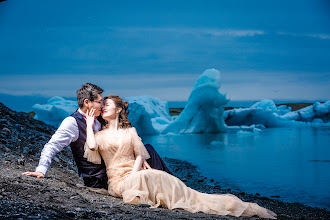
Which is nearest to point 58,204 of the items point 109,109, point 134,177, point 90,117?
point 134,177

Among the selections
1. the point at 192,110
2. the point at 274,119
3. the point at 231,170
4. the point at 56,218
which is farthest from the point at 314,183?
the point at 274,119

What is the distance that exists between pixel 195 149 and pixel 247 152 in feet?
5.90

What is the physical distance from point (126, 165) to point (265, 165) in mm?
8488

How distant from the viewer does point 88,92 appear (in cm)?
305

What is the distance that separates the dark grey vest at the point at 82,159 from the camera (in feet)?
10.4

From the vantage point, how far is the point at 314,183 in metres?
8.19

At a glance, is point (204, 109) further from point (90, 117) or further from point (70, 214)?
point (70, 214)

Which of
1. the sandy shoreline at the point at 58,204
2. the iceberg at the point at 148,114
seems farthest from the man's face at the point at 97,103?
the iceberg at the point at 148,114

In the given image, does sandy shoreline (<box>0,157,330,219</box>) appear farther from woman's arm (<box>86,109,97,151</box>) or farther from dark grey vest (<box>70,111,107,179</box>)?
woman's arm (<box>86,109,97,151</box>)

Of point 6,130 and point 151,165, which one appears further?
point 6,130

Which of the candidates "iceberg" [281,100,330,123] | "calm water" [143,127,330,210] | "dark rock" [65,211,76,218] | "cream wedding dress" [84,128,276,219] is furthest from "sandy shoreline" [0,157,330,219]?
"iceberg" [281,100,330,123]

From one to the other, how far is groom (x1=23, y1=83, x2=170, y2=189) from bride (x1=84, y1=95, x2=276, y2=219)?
0.10 m

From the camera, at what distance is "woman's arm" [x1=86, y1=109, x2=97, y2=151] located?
2984mm

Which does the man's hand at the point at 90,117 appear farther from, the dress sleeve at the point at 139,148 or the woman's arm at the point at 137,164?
the woman's arm at the point at 137,164
